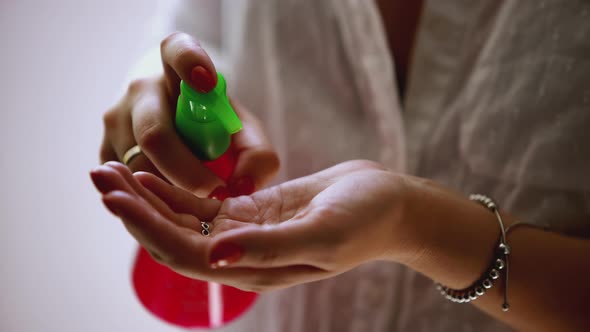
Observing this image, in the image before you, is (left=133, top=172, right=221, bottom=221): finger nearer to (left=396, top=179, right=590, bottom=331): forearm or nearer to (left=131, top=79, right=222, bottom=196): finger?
(left=131, top=79, right=222, bottom=196): finger

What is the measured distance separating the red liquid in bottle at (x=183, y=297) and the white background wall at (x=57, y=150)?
0.16 m

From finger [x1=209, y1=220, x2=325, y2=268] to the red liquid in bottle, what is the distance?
0.72 feet

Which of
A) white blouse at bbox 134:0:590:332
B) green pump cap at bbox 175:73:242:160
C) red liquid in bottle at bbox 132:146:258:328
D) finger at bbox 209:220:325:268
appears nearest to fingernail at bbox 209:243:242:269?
finger at bbox 209:220:325:268

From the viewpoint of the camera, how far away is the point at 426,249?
36 cm

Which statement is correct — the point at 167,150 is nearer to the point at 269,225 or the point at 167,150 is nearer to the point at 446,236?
the point at 269,225

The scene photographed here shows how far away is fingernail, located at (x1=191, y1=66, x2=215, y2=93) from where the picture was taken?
292 mm

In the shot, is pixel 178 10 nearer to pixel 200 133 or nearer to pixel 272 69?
pixel 272 69

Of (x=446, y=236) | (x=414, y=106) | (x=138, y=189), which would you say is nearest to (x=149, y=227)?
(x=138, y=189)

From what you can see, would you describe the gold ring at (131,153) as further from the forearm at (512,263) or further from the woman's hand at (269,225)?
the forearm at (512,263)

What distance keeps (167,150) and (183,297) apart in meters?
0.20

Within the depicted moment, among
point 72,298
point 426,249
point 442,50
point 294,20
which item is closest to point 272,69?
point 294,20

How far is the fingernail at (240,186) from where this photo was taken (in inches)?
14.0

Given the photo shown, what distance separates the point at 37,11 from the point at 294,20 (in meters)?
0.39

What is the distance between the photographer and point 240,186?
0.36 meters
